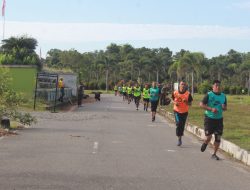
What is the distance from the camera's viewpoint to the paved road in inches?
357

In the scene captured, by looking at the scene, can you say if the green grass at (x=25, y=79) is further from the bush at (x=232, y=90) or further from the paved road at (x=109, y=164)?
the bush at (x=232, y=90)

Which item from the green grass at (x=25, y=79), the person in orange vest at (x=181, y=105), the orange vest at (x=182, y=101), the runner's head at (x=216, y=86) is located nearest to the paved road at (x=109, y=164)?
the person in orange vest at (x=181, y=105)

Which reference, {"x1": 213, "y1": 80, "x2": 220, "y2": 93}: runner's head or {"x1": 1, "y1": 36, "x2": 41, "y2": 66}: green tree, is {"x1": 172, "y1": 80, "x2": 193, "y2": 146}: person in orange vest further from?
{"x1": 1, "y1": 36, "x2": 41, "y2": 66}: green tree

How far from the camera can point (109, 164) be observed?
440 inches

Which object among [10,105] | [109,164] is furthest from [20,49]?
[109,164]

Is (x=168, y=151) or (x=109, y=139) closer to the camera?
(x=168, y=151)

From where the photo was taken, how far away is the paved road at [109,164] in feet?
29.8

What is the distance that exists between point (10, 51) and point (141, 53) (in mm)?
76697

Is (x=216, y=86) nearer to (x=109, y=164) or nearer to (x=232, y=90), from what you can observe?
(x=109, y=164)

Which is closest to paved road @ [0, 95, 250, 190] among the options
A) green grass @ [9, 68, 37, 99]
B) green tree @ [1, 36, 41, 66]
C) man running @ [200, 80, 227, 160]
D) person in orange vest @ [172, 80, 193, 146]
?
person in orange vest @ [172, 80, 193, 146]

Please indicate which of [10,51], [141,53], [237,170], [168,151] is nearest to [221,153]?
[168,151]

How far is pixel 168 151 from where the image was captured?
45.5 feet

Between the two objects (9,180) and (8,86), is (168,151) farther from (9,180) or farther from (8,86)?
(8,86)

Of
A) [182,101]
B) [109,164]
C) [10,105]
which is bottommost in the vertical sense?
[109,164]
